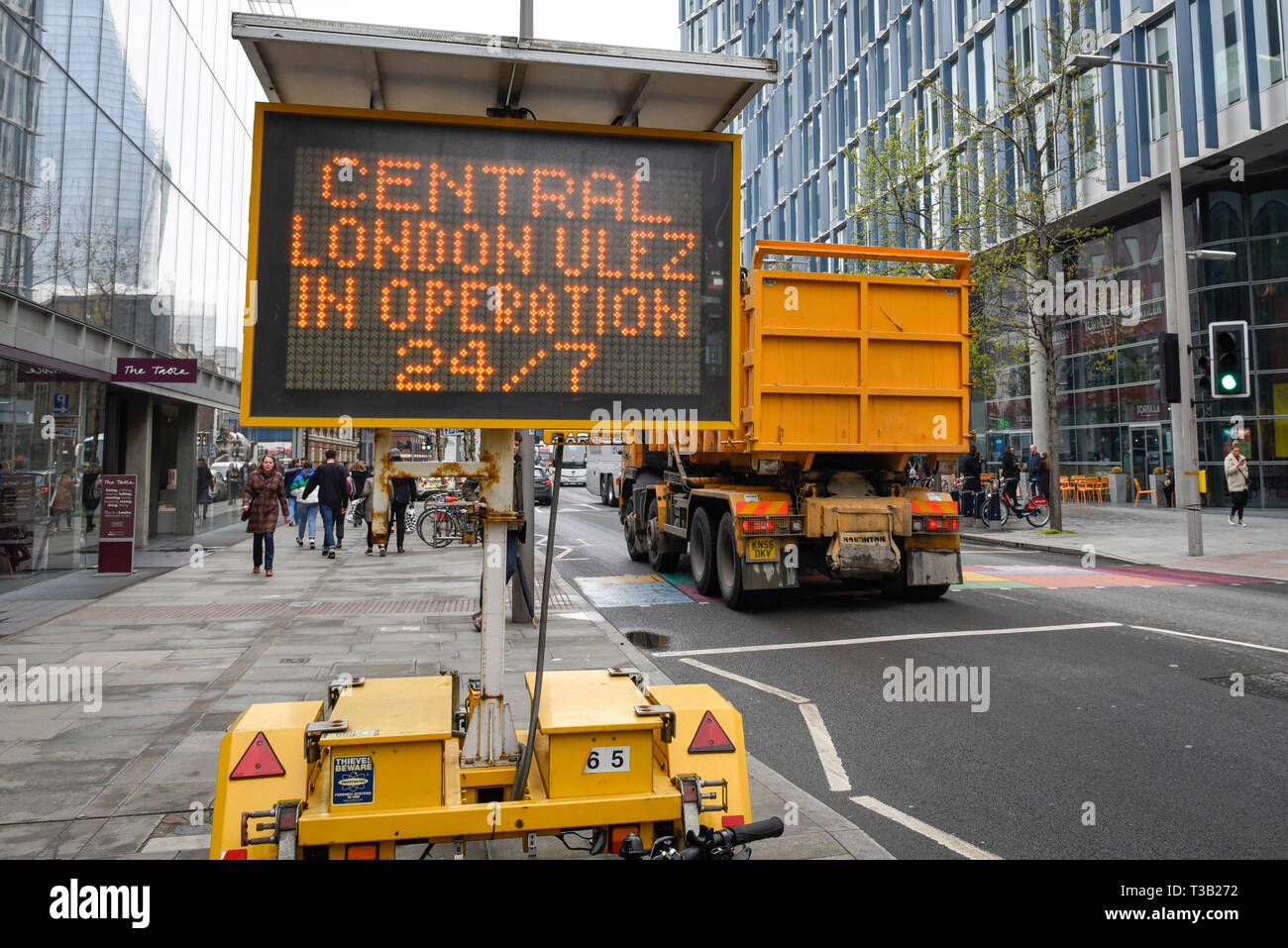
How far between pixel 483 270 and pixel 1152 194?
29242mm

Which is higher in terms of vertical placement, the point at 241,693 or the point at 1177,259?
the point at 1177,259

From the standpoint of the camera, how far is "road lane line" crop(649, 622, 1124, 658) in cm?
790

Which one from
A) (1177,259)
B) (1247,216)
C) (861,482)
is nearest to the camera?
(861,482)

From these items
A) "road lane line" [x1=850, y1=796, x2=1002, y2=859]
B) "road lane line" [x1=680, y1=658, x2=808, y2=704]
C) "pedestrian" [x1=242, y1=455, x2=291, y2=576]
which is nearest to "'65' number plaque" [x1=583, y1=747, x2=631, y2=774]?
"road lane line" [x1=850, y1=796, x2=1002, y2=859]

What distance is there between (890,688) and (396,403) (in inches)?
184

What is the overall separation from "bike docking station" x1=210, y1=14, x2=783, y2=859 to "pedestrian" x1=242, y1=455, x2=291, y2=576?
10.3m

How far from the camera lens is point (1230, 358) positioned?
45.0 feet

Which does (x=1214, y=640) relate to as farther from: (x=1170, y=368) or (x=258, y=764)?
(x=1170, y=368)

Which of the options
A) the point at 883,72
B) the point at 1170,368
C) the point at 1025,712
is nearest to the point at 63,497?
the point at 1025,712

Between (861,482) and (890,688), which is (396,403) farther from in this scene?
(861,482)

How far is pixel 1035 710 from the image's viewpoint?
5789 millimetres

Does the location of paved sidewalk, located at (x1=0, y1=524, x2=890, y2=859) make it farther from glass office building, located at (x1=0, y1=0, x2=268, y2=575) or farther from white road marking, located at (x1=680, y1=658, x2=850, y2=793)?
glass office building, located at (x1=0, y1=0, x2=268, y2=575)

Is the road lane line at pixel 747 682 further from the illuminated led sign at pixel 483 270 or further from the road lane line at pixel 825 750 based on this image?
the illuminated led sign at pixel 483 270
